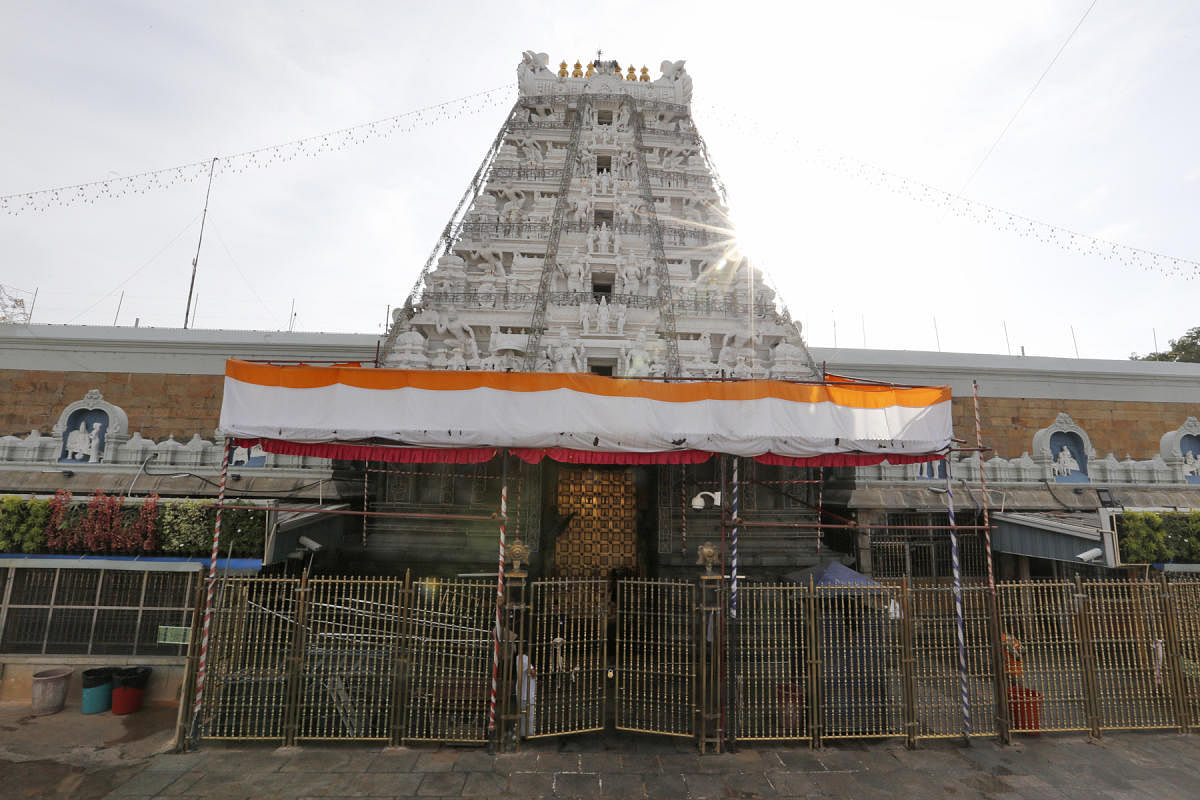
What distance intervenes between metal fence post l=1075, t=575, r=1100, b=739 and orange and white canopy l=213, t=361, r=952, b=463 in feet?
12.4

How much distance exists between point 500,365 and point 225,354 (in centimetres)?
1130

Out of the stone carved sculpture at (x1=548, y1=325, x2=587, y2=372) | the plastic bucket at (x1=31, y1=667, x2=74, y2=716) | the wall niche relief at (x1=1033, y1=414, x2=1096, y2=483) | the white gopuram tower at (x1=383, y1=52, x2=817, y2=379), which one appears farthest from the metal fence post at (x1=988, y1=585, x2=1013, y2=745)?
the plastic bucket at (x1=31, y1=667, x2=74, y2=716)

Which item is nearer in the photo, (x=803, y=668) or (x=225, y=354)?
(x=803, y=668)

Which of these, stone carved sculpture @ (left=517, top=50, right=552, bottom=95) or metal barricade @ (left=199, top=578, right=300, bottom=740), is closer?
metal barricade @ (left=199, top=578, right=300, bottom=740)

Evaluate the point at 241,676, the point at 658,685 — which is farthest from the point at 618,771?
the point at 241,676

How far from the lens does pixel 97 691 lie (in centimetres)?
945

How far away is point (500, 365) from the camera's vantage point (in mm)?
14883

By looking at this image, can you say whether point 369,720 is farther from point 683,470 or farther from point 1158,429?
point 1158,429

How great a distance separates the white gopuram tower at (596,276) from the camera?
15.0 meters

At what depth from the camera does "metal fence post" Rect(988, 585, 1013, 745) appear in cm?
862

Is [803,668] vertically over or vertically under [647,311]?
under

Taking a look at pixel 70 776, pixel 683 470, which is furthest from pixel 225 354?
pixel 683 470

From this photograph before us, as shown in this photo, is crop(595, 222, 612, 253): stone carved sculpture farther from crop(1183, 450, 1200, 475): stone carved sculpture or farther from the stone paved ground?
crop(1183, 450, 1200, 475): stone carved sculpture

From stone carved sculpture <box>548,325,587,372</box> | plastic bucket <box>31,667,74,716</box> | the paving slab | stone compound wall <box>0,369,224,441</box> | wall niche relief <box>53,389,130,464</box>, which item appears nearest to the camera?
the paving slab
